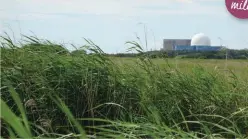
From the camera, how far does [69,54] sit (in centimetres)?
434

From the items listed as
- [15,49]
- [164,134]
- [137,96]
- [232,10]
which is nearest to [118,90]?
[137,96]

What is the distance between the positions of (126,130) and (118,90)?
1.07m

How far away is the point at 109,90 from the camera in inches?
159

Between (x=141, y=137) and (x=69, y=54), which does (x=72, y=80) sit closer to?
(x=69, y=54)

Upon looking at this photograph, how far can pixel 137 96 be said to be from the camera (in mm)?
4039

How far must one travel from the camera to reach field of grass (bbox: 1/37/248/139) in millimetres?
3648

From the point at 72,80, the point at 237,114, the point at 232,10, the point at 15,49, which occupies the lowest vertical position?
the point at 237,114

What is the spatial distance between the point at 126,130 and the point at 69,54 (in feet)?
4.95

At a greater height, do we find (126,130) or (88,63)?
(88,63)

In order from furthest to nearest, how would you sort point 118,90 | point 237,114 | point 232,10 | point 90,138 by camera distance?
1. point 232,10
2. point 118,90
3. point 237,114
4. point 90,138

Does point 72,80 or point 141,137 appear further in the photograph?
point 72,80

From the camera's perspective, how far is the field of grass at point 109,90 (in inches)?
144

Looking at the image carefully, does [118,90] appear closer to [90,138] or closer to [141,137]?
[141,137]

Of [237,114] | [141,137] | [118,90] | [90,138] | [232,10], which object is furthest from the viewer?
[232,10]
